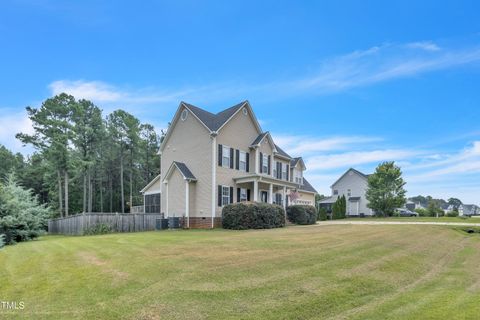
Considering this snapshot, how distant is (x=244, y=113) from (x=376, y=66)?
34.5 ft

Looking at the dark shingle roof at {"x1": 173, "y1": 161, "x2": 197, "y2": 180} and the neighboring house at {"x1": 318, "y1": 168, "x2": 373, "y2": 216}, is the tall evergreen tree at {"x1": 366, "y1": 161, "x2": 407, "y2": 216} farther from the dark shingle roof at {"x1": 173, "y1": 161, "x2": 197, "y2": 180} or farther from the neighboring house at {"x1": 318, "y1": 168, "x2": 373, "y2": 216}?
the dark shingle roof at {"x1": 173, "y1": 161, "x2": 197, "y2": 180}

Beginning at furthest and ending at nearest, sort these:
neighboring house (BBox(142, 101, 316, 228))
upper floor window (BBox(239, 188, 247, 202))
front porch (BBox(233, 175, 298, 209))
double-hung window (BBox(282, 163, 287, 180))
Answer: double-hung window (BBox(282, 163, 287, 180)) → upper floor window (BBox(239, 188, 247, 202)) → front porch (BBox(233, 175, 298, 209)) → neighboring house (BBox(142, 101, 316, 228))

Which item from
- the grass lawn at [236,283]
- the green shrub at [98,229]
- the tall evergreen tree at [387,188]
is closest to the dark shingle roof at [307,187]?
the tall evergreen tree at [387,188]

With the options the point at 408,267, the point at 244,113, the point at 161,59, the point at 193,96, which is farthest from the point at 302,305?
the point at 193,96

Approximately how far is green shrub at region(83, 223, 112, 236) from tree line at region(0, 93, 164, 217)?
19258 mm

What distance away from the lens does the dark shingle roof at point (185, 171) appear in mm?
22797

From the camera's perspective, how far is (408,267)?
10.2 m

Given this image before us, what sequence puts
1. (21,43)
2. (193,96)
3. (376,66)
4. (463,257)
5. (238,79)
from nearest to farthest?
(463,257) < (21,43) < (376,66) < (238,79) < (193,96)

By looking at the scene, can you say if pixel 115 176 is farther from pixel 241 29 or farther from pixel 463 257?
pixel 463 257

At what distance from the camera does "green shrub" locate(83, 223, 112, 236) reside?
20258 mm

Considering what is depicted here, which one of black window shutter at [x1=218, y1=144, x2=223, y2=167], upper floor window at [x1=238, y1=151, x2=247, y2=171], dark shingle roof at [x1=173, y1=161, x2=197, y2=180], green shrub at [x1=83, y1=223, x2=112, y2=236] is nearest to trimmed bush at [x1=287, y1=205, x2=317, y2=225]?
upper floor window at [x1=238, y1=151, x2=247, y2=171]

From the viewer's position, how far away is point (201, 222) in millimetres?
22391

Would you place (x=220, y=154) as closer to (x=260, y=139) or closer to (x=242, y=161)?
(x=242, y=161)

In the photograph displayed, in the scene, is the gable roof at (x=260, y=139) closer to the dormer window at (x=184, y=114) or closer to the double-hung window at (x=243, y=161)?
the double-hung window at (x=243, y=161)
